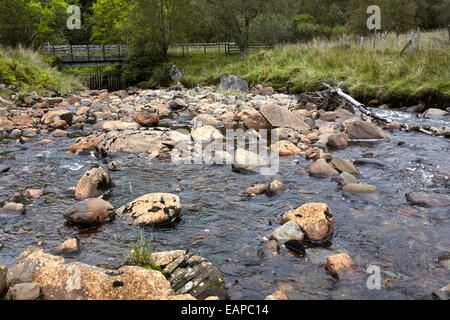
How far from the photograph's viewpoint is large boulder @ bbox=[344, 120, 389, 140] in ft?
26.9

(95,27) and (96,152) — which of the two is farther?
(95,27)

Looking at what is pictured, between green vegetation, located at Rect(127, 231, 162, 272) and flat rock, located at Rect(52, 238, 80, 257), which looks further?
flat rock, located at Rect(52, 238, 80, 257)

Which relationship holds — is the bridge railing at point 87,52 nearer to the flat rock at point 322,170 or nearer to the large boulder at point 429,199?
the flat rock at point 322,170

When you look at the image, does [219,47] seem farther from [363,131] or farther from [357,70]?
[363,131]

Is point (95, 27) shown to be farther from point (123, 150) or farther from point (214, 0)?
point (123, 150)

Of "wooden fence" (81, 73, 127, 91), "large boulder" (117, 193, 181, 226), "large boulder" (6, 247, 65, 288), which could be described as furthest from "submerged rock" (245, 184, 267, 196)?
"wooden fence" (81, 73, 127, 91)

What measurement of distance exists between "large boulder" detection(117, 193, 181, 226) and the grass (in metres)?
10.4

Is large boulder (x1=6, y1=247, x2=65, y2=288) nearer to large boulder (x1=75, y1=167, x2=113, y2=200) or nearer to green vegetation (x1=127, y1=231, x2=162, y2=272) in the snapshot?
green vegetation (x1=127, y1=231, x2=162, y2=272)

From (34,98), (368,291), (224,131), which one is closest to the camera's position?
(368,291)

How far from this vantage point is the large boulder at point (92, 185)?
502 centimetres

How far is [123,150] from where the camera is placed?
24.5 ft

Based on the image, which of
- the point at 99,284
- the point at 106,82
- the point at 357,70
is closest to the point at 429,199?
the point at 99,284
